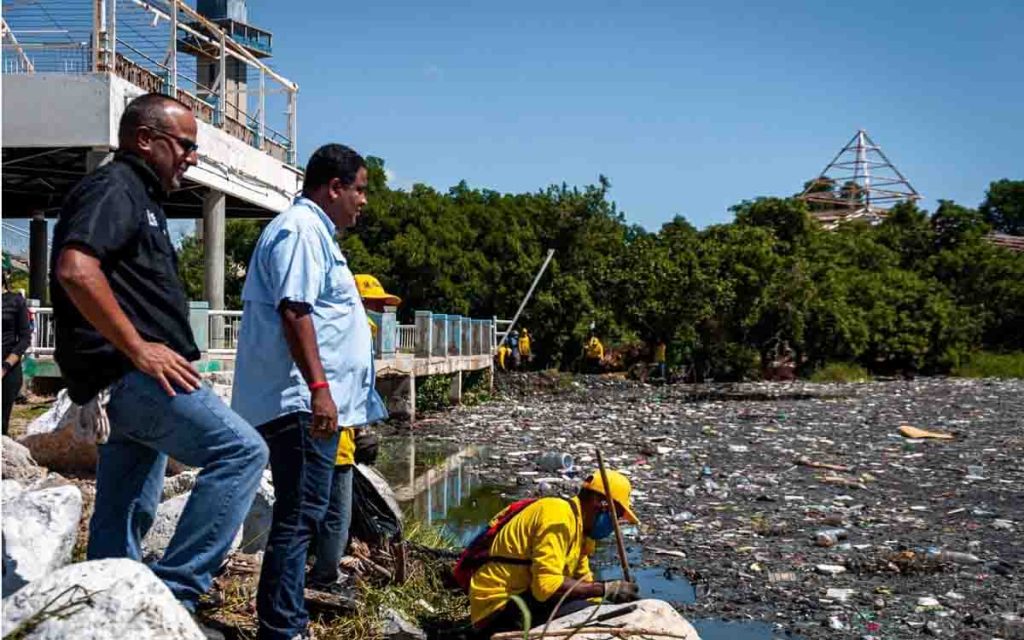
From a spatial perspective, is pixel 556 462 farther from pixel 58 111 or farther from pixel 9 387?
pixel 58 111

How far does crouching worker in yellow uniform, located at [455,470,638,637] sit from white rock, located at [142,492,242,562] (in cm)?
104

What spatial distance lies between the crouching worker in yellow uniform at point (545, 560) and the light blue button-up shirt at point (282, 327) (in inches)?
33.5

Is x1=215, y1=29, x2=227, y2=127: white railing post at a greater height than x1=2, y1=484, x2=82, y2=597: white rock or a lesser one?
greater

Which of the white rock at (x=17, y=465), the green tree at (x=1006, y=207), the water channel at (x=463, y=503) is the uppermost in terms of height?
the green tree at (x=1006, y=207)

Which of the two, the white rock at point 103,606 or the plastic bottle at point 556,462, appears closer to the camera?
the white rock at point 103,606

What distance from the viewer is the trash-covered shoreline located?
17.6 ft

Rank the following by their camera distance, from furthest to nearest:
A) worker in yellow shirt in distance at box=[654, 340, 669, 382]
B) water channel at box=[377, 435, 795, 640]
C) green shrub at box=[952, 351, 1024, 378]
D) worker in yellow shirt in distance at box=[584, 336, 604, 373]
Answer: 1. green shrub at box=[952, 351, 1024, 378]
2. worker in yellow shirt in distance at box=[584, 336, 604, 373]
3. worker in yellow shirt in distance at box=[654, 340, 669, 382]
4. water channel at box=[377, 435, 795, 640]

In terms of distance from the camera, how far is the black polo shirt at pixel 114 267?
256 centimetres

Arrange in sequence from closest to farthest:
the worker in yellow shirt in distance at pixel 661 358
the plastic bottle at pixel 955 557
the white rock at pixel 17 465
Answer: the white rock at pixel 17 465 → the plastic bottle at pixel 955 557 → the worker in yellow shirt in distance at pixel 661 358

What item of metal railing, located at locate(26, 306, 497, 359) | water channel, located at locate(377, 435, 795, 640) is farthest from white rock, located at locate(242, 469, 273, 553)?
water channel, located at locate(377, 435, 795, 640)

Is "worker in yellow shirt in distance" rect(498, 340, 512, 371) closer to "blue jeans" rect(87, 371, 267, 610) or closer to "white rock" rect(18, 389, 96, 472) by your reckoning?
"white rock" rect(18, 389, 96, 472)

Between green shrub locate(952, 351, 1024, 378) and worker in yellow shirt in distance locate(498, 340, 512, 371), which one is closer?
worker in yellow shirt in distance locate(498, 340, 512, 371)

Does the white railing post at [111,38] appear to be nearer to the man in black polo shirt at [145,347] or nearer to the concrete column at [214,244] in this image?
the concrete column at [214,244]

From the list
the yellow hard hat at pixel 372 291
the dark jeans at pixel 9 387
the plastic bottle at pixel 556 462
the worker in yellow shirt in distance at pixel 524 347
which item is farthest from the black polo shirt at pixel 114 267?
the worker in yellow shirt in distance at pixel 524 347
